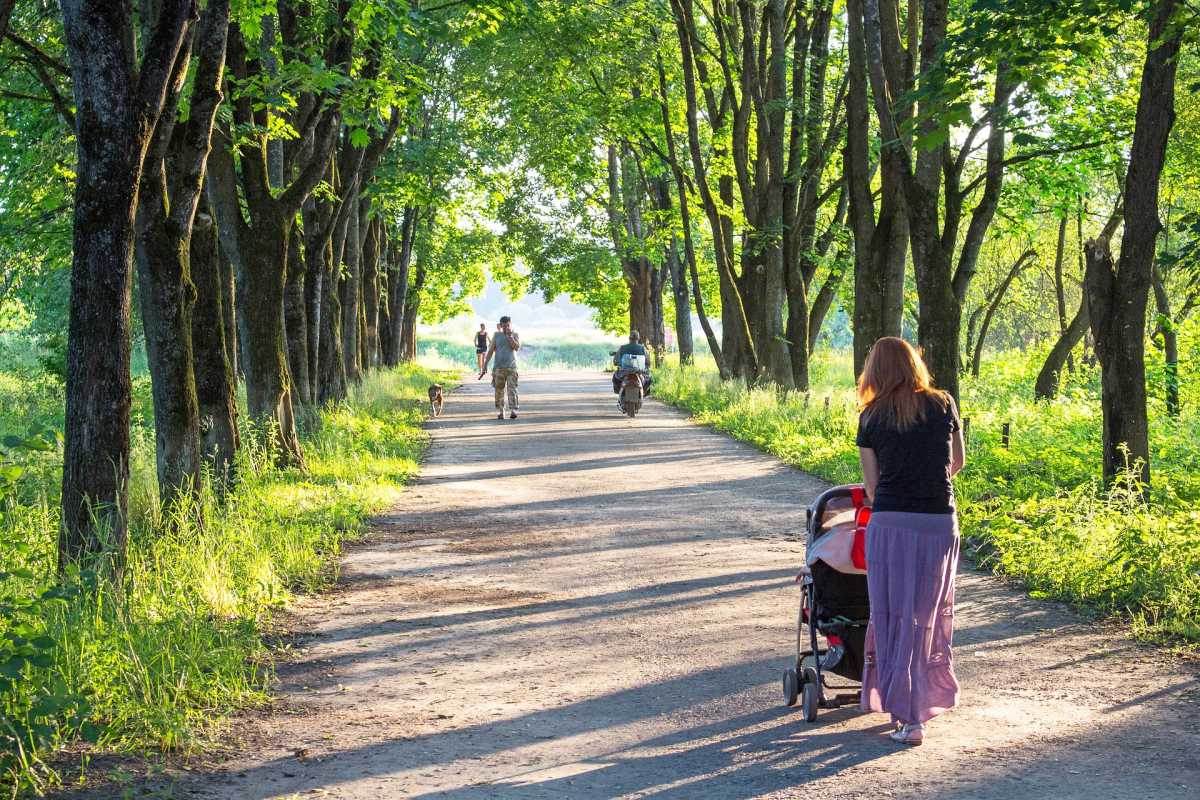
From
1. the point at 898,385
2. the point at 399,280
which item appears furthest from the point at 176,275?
the point at 399,280

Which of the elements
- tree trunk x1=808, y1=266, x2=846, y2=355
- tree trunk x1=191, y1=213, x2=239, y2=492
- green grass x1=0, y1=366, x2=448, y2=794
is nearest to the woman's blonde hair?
green grass x1=0, y1=366, x2=448, y2=794

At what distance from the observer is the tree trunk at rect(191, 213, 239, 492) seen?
1186cm

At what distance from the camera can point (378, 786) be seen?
5262 mm

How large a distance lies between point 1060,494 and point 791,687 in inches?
245

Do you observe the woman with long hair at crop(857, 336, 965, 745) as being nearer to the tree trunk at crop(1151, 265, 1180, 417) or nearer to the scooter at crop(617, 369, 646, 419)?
the tree trunk at crop(1151, 265, 1180, 417)

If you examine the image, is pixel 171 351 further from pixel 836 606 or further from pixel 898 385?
pixel 898 385

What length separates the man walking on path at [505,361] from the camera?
24734 millimetres

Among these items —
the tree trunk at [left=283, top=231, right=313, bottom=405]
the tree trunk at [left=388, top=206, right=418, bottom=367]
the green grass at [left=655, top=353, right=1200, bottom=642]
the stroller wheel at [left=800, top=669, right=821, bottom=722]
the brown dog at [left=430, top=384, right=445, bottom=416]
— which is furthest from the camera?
the tree trunk at [left=388, top=206, right=418, bottom=367]

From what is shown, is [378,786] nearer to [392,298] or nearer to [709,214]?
[709,214]

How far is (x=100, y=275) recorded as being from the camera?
7391 mm

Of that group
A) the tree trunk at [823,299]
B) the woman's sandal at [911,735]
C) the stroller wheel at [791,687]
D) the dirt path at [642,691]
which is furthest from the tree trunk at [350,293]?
the woman's sandal at [911,735]

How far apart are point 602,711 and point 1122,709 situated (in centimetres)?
259

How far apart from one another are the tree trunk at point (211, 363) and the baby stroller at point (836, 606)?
692 cm

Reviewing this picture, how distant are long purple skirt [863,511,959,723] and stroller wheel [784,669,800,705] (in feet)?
1.53
